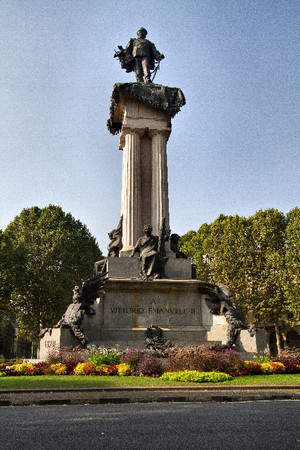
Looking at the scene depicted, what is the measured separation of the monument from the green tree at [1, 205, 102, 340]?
729 inches

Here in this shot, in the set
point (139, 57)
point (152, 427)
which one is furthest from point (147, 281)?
point (139, 57)

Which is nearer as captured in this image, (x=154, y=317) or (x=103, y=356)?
(x=103, y=356)

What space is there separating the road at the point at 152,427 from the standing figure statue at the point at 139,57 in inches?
732

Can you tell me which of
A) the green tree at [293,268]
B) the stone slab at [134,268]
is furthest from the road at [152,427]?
the green tree at [293,268]

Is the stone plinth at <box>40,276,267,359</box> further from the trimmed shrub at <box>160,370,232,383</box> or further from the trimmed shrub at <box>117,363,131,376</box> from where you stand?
the trimmed shrub at <box>160,370,232,383</box>

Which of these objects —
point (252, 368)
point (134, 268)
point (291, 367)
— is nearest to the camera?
point (252, 368)

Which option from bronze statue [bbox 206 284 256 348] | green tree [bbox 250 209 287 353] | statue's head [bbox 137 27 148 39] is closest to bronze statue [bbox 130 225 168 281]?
bronze statue [bbox 206 284 256 348]

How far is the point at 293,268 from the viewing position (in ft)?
109

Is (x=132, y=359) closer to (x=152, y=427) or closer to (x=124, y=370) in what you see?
(x=124, y=370)

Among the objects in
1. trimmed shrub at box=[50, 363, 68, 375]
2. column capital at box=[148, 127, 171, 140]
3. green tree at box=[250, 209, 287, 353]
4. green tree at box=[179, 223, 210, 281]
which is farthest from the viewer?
green tree at box=[179, 223, 210, 281]

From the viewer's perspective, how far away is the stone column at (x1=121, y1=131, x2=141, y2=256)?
18906 mm

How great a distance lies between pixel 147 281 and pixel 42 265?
910 inches

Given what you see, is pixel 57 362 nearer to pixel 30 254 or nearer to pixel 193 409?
pixel 193 409

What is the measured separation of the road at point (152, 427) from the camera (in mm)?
4836
